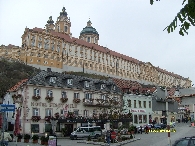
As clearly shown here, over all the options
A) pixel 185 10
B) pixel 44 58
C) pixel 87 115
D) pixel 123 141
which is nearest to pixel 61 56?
pixel 44 58

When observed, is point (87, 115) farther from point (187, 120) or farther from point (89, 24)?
point (89, 24)

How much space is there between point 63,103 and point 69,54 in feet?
180

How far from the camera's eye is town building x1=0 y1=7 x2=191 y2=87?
87312 millimetres

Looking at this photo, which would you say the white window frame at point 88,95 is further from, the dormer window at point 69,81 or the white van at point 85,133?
the white van at point 85,133

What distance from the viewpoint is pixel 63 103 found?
44.4 meters

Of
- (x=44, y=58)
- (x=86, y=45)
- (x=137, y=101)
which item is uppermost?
(x=86, y=45)

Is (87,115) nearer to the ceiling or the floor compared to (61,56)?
nearer to the floor

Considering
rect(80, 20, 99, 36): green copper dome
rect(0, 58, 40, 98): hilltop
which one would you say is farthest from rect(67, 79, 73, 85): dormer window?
rect(80, 20, 99, 36): green copper dome

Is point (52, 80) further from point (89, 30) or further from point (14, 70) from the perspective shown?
point (89, 30)

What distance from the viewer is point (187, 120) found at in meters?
Answer: 65.9

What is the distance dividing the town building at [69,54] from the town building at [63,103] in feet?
134

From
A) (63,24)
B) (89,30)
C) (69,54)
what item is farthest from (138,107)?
(89,30)

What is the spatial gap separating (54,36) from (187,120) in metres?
49.4

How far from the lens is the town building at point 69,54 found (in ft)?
286
